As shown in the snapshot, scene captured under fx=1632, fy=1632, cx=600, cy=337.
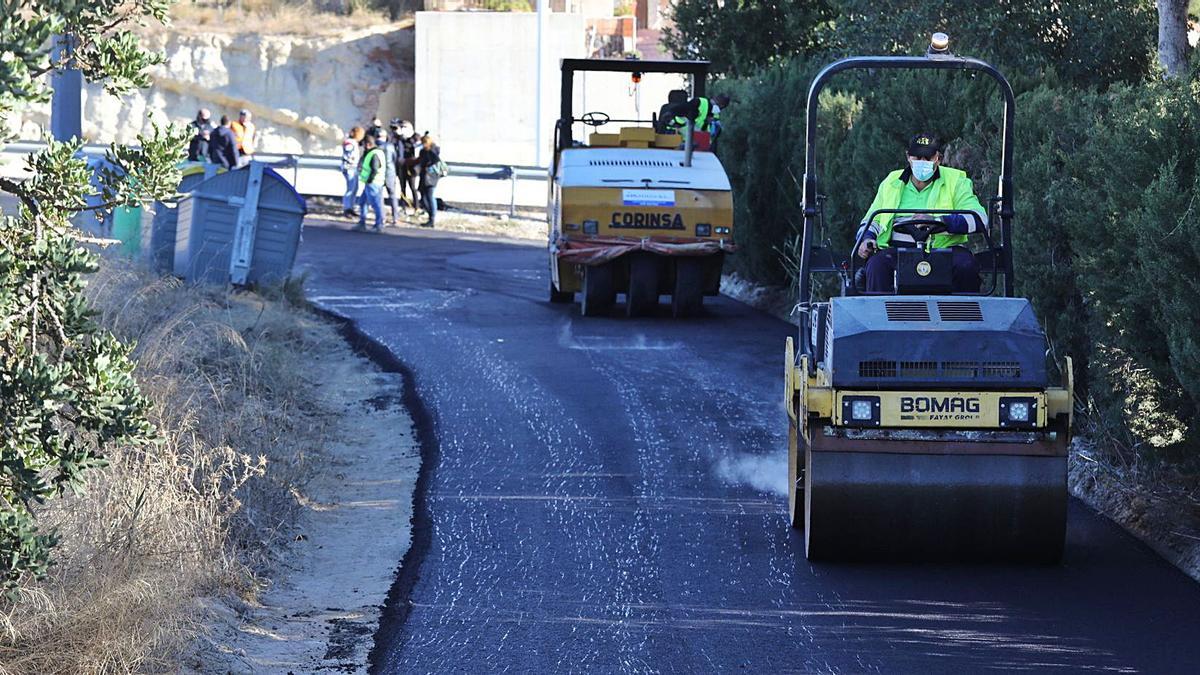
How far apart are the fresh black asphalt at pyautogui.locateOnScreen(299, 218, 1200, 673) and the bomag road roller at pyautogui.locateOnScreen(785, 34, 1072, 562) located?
0.70ft

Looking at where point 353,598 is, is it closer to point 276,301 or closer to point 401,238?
point 276,301

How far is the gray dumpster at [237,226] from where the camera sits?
16.9 meters

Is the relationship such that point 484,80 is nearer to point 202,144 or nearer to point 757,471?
point 202,144

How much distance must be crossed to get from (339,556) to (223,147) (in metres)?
20.6

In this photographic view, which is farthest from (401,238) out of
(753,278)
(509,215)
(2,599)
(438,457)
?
(2,599)

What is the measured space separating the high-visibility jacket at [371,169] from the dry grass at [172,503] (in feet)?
45.2

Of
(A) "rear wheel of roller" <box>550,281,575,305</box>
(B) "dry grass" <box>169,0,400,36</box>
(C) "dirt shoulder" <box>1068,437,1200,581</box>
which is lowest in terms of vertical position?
(C) "dirt shoulder" <box>1068,437,1200,581</box>

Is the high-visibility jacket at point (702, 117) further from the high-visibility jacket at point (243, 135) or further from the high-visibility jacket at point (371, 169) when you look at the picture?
the high-visibility jacket at point (243, 135)

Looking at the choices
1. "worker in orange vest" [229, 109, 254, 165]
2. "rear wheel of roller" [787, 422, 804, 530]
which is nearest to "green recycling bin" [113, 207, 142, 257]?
"rear wheel of roller" [787, 422, 804, 530]

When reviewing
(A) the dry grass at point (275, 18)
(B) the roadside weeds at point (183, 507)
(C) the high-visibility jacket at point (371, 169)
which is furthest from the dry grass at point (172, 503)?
(A) the dry grass at point (275, 18)

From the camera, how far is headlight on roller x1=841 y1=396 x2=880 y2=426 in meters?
7.62

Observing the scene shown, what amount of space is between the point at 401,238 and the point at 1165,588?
20669mm

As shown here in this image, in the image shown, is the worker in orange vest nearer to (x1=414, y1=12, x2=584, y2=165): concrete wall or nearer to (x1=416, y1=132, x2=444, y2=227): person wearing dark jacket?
(x1=416, y1=132, x2=444, y2=227): person wearing dark jacket

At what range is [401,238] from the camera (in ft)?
89.2
